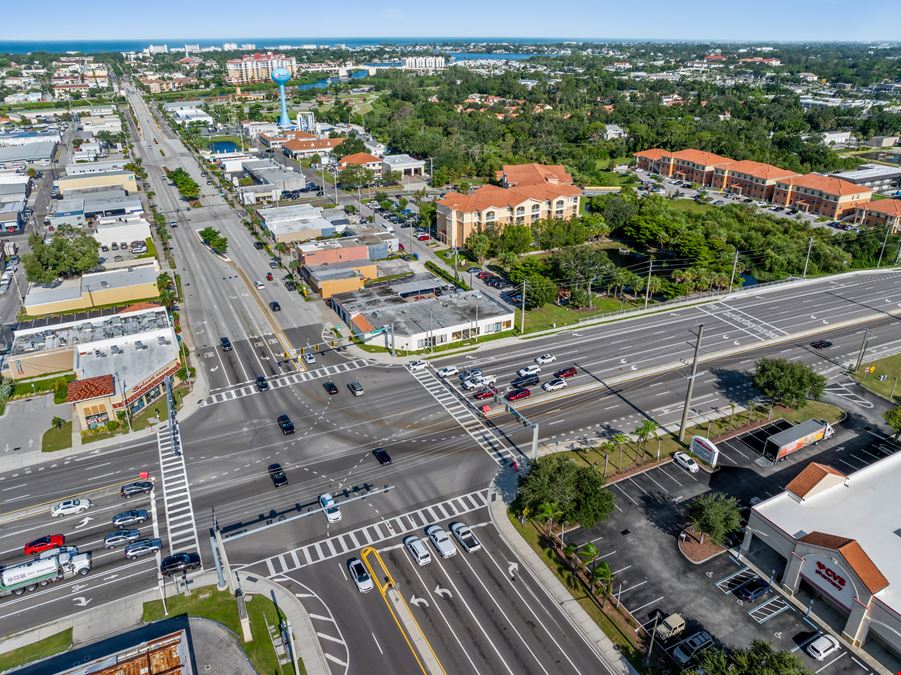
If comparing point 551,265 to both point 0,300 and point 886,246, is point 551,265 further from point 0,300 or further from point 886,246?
point 0,300

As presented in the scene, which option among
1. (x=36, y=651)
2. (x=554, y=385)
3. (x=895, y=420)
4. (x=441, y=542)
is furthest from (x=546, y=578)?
(x=895, y=420)

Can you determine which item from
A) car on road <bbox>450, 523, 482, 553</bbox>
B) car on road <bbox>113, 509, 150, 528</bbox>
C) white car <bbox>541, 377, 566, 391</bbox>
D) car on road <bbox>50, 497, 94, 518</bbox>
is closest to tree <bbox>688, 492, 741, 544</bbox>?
car on road <bbox>450, 523, 482, 553</bbox>

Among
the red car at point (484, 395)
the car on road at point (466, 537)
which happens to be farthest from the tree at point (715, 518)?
the red car at point (484, 395)

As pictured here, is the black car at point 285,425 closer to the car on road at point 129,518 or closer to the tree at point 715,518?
the car on road at point 129,518

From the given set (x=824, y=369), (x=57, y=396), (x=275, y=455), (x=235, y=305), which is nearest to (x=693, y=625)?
(x=275, y=455)

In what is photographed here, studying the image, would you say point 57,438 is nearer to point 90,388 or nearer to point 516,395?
point 90,388

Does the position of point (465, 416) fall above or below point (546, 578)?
above
